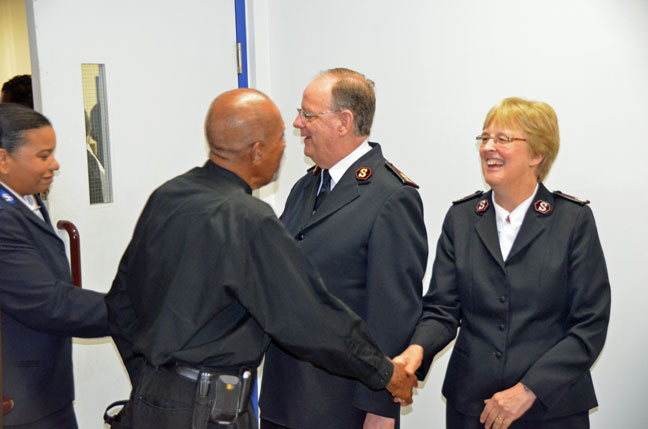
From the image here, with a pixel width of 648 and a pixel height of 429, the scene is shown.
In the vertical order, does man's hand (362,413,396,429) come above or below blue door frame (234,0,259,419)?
below

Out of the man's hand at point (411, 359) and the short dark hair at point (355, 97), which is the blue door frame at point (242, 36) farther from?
the man's hand at point (411, 359)

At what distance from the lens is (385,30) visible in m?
3.01

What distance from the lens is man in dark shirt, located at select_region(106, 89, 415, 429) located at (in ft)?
5.26

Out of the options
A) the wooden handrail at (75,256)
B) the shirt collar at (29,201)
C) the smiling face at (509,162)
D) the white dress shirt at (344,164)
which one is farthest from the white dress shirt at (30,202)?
the smiling face at (509,162)

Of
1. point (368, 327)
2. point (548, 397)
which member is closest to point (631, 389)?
point (548, 397)

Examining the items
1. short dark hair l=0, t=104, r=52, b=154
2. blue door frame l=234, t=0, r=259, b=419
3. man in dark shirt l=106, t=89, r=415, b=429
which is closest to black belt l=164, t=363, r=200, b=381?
man in dark shirt l=106, t=89, r=415, b=429

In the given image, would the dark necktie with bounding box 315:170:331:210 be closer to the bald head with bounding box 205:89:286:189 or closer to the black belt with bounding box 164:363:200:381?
the bald head with bounding box 205:89:286:189

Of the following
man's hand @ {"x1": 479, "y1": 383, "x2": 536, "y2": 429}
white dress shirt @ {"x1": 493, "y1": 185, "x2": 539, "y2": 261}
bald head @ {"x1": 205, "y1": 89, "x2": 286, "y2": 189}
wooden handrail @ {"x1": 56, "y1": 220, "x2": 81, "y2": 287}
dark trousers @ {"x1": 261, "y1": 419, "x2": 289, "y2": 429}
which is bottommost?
dark trousers @ {"x1": 261, "y1": 419, "x2": 289, "y2": 429}

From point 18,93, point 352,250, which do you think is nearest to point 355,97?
point 352,250

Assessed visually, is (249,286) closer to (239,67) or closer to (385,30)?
(385,30)

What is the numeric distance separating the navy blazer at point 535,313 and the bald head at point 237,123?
28.4 inches

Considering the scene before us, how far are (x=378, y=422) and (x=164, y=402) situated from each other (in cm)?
62

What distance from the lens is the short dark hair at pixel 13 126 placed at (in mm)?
2076

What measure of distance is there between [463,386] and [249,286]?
75cm
